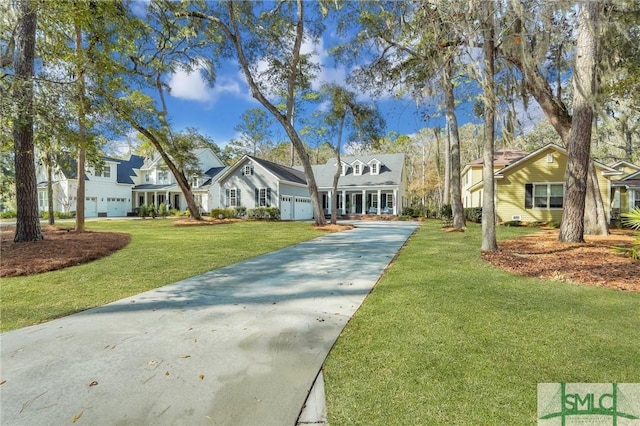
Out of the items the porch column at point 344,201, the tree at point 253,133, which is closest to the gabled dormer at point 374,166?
the porch column at point 344,201

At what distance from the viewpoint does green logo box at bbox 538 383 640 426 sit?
2049mm

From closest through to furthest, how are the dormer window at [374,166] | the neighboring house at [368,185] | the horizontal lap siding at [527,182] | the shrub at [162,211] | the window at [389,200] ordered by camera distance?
the horizontal lap siding at [527,182] < the neighboring house at [368,185] < the window at [389,200] < the shrub at [162,211] < the dormer window at [374,166]

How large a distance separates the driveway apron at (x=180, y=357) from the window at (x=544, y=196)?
1722cm

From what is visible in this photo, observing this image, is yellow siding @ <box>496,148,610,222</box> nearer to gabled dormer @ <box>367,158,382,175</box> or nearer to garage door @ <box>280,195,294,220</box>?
gabled dormer @ <box>367,158,382,175</box>

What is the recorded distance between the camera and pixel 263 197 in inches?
969

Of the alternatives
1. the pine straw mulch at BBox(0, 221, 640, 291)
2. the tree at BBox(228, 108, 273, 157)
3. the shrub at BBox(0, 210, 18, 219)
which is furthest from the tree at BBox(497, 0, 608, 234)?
the shrub at BBox(0, 210, 18, 219)

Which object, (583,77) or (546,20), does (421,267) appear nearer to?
(546,20)

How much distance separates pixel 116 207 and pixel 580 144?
36996mm

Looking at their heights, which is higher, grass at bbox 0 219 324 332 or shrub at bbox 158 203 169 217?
shrub at bbox 158 203 169 217

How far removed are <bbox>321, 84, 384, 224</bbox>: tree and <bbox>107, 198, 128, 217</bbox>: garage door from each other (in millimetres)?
25432

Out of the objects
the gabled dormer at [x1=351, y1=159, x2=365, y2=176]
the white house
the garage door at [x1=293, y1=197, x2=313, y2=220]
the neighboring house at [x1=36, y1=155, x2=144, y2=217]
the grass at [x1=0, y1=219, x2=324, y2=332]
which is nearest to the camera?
the grass at [x1=0, y1=219, x2=324, y2=332]

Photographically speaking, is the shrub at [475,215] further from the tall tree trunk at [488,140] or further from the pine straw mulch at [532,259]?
the tall tree trunk at [488,140]

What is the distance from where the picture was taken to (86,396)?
2.25 m

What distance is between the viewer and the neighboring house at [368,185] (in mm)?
27797
